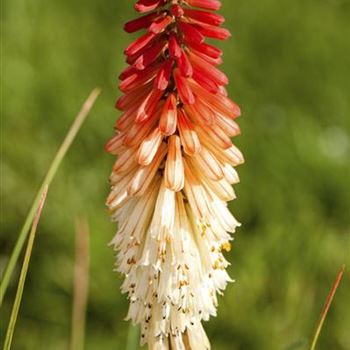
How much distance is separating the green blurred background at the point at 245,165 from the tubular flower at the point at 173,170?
1.87 metres

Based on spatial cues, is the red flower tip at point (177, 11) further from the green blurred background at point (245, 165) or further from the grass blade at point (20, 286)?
the green blurred background at point (245, 165)

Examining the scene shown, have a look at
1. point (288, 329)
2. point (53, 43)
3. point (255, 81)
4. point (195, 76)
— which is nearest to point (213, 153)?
point (195, 76)

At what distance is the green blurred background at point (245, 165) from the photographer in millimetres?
5602

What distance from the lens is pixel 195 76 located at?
330 centimetres

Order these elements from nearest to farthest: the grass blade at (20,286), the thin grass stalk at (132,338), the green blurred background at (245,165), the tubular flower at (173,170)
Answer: the grass blade at (20,286) → the tubular flower at (173,170) → the thin grass stalk at (132,338) → the green blurred background at (245,165)

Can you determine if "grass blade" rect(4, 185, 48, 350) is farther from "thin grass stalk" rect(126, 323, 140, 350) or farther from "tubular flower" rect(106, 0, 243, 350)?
"thin grass stalk" rect(126, 323, 140, 350)

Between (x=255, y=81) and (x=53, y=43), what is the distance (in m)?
2.09

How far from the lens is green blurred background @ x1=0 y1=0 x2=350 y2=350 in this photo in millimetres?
5602

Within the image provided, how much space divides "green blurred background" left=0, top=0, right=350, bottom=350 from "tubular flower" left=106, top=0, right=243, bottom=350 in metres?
1.87

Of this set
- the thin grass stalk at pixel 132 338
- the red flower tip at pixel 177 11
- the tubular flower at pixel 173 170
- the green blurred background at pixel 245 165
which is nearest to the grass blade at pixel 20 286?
the tubular flower at pixel 173 170

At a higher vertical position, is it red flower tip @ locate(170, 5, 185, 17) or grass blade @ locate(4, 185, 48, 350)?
red flower tip @ locate(170, 5, 185, 17)

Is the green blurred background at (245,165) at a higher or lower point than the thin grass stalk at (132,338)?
higher

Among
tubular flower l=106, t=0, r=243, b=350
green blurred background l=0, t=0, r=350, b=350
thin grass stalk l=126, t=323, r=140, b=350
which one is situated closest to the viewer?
tubular flower l=106, t=0, r=243, b=350

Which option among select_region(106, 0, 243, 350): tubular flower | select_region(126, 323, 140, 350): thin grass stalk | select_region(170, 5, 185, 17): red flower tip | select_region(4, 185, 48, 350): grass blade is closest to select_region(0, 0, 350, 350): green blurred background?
select_region(126, 323, 140, 350): thin grass stalk
